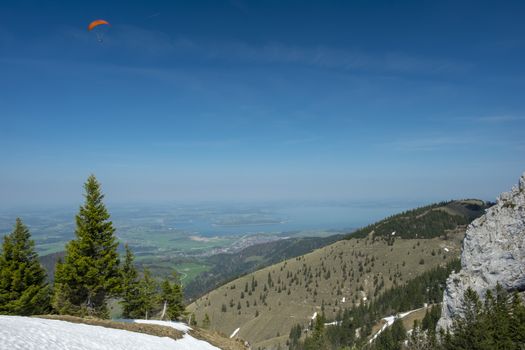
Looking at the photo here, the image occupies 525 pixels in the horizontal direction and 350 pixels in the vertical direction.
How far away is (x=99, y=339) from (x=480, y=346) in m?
48.4

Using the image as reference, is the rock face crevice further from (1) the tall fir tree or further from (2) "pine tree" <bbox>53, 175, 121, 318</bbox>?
(2) "pine tree" <bbox>53, 175, 121, 318</bbox>

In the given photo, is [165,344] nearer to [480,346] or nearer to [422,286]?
[480,346]

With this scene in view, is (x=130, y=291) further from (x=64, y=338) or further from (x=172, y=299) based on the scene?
(x=64, y=338)

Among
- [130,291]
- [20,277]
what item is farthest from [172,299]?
[20,277]

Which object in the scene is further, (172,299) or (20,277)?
(172,299)

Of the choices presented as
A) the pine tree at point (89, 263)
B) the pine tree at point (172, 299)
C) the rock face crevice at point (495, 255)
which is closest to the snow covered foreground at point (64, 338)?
the pine tree at point (89, 263)

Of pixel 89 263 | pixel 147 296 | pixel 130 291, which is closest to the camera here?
pixel 89 263

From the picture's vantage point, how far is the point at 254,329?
183 m

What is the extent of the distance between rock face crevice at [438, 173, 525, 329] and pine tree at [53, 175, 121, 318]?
9463cm

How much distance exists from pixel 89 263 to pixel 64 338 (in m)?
13.3

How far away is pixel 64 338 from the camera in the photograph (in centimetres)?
1767

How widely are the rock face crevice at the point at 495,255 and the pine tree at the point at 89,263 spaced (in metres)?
94.6

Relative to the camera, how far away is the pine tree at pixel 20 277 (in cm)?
3216

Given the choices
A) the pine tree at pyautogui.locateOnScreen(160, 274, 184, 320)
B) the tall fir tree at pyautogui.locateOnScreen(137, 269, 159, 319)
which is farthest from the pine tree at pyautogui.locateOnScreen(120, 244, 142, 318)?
the pine tree at pyautogui.locateOnScreen(160, 274, 184, 320)
